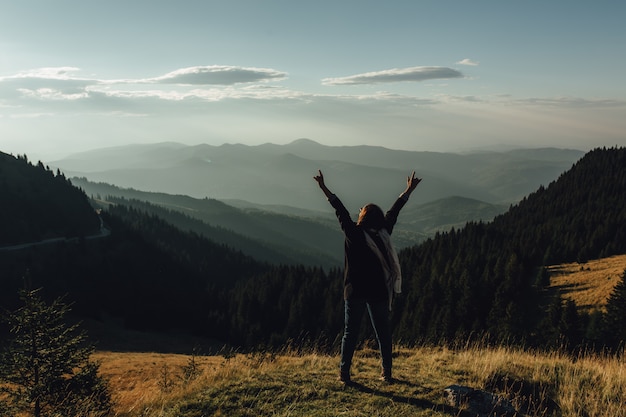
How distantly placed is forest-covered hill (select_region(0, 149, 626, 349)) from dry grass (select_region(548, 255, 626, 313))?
9.42 ft

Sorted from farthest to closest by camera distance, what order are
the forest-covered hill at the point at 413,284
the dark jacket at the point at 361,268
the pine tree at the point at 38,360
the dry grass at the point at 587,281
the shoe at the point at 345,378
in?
1. the forest-covered hill at the point at 413,284
2. the dry grass at the point at 587,281
3. the pine tree at the point at 38,360
4. the shoe at the point at 345,378
5. the dark jacket at the point at 361,268

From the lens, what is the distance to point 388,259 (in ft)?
26.8

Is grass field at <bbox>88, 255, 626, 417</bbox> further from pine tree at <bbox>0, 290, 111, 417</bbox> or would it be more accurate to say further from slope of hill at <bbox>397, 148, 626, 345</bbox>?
slope of hill at <bbox>397, 148, 626, 345</bbox>

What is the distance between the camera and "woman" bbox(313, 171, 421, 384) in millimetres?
7941

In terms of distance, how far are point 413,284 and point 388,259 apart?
81.1 metres

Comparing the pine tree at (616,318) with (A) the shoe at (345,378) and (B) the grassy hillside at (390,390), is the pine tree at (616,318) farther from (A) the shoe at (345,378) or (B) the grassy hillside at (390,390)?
(A) the shoe at (345,378)

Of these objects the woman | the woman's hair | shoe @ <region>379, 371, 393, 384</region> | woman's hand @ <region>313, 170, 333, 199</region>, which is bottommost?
shoe @ <region>379, 371, 393, 384</region>

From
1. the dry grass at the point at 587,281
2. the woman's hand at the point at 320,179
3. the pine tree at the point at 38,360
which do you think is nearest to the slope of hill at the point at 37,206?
the pine tree at the point at 38,360

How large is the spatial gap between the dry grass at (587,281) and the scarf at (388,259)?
49.8 metres

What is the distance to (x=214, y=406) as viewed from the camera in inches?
288

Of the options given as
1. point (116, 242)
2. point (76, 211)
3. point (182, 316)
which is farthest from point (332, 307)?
point (76, 211)

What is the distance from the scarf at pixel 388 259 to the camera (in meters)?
7.96

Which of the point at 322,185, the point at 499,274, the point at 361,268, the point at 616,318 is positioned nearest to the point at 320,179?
the point at 322,185

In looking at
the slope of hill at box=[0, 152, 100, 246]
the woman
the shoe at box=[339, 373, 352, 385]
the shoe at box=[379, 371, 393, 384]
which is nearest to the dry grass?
the shoe at box=[379, 371, 393, 384]
